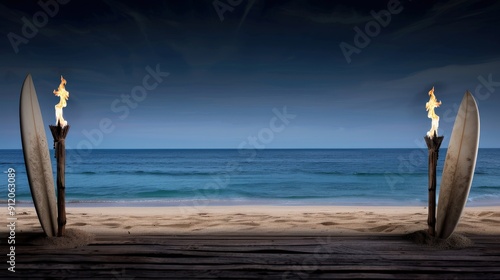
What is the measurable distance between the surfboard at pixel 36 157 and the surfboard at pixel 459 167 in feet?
14.5

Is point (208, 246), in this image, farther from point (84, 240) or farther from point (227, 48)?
point (227, 48)

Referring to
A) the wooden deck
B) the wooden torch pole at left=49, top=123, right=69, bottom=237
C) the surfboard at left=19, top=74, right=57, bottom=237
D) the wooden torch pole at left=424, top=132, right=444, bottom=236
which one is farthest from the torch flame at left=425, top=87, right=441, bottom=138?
the surfboard at left=19, top=74, right=57, bottom=237

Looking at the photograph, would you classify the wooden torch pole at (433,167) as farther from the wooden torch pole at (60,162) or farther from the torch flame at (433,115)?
the wooden torch pole at (60,162)

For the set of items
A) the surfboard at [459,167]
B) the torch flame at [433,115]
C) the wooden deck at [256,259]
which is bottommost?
the wooden deck at [256,259]

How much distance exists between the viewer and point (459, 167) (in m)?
3.89

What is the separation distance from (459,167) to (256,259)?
8.03 feet

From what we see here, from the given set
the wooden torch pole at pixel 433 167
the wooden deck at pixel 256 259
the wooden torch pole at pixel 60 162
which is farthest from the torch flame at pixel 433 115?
the wooden torch pole at pixel 60 162

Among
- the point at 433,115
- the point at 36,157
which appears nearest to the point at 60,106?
the point at 36,157

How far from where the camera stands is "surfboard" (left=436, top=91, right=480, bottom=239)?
384 cm

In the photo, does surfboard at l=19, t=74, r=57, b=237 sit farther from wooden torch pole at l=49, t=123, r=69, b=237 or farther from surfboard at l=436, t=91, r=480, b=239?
surfboard at l=436, t=91, r=480, b=239

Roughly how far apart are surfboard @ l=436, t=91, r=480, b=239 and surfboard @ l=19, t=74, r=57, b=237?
4.43m

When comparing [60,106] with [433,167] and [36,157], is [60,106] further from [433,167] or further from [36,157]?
[433,167]

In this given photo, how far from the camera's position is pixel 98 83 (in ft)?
68.5

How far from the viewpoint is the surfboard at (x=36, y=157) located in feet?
12.0
